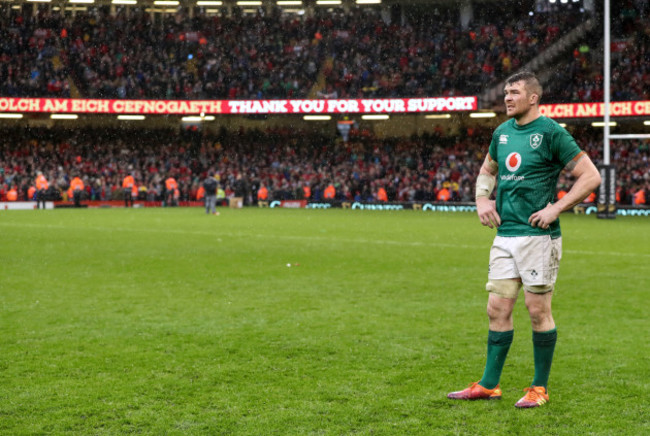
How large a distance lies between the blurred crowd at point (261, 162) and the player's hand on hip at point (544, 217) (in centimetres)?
3365

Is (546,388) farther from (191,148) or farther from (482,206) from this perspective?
(191,148)

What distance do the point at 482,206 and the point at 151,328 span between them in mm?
4072

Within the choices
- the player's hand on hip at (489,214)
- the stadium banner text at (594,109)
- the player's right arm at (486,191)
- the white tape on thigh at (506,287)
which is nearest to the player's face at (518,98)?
the player's right arm at (486,191)

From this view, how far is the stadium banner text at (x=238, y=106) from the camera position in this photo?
39312 mm

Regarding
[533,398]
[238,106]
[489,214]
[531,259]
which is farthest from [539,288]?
[238,106]

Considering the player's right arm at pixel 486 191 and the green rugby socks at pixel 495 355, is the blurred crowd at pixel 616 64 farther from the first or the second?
the green rugby socks at pixel 495 355

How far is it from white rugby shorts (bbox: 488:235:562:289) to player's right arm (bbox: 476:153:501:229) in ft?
0.64

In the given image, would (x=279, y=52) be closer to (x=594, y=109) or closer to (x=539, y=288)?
(x=594, y=109)

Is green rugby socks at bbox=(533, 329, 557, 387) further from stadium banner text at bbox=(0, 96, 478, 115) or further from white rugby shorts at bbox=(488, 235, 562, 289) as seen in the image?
stadium banner text at bbox=(0, 96, 478, 115)

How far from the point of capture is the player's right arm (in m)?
5.12

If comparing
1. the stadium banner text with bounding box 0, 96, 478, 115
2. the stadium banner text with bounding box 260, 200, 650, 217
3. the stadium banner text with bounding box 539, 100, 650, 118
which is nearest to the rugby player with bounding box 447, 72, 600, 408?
the stadium banner text with bounding box 260, 200, 650, 217

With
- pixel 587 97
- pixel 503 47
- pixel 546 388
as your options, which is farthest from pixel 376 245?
pixel 503 47

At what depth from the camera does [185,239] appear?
19078mm

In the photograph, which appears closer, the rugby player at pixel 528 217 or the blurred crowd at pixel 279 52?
the rugby player at pixel 528 217
